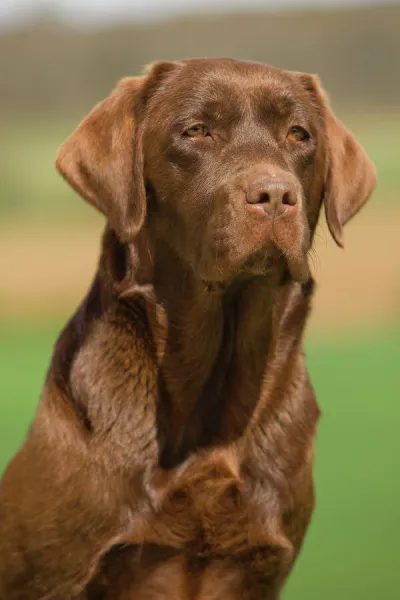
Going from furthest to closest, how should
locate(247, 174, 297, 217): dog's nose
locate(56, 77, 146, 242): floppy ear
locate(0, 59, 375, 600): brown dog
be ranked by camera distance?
1. locate(56, 77, 146, 242): floppy ear
2. locate(0, 59, 375, 600): brown dog
3. locate(247, 174, 297, 217): dog's nose

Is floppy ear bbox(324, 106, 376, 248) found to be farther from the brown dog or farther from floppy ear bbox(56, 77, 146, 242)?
floppy ear bbox(56, 77, 146, 242)

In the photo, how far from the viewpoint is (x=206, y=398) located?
146 inches

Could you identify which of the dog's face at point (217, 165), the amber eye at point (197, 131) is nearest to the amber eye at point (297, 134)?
the dog's face at point (217, 165)

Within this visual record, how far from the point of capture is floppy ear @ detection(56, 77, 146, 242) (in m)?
3.54

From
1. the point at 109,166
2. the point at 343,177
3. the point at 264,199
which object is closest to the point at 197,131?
the point at 109,166

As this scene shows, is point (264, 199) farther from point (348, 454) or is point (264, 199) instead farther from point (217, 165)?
point (348, 454)

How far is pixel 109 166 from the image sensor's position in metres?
3.59

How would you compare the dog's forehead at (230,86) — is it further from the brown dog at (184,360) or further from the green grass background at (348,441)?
the green grass background at (348,441)

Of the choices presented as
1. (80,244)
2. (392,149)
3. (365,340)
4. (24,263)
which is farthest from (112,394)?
(392,149)

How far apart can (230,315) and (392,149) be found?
58.9ft

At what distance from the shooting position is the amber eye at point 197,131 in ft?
11.8

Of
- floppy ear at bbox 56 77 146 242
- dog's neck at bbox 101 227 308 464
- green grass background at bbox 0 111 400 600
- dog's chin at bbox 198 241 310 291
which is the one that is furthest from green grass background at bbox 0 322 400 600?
floppy ear at bbox 56 77 146 242

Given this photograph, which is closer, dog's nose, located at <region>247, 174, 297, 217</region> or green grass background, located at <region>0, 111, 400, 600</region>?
dog's nose, located at <region>247, 174, 297, 217</region>

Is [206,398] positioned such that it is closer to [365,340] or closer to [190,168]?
[190,168]
